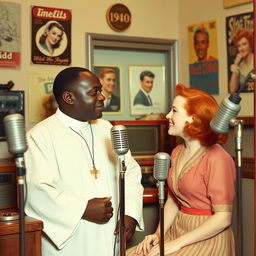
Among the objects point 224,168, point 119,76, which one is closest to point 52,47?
point 119,76

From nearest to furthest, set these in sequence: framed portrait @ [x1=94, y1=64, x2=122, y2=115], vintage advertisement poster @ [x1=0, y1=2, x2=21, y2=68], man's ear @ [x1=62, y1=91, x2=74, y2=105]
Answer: man's ear @ [x1=62, y1=91, x2=74, y2=105], vintage advertisement poster @ [x1=0, y1=2, x2=21, y2=68], framed portrait @ [x1=94, y1=64, x2=122, y2=115]

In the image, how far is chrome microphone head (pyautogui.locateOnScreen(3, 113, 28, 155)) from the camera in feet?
5.32

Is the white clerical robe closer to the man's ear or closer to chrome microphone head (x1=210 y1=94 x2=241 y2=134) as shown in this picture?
the man's ear

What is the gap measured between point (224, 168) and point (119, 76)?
170cm

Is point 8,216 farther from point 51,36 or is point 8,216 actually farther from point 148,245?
point 51,36

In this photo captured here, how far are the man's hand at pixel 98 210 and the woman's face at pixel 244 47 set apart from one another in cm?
168

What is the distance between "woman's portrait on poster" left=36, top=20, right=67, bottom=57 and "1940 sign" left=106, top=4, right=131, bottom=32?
1.32 feet

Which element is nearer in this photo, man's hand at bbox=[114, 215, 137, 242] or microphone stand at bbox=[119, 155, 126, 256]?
microphone stand at bbox=[119, 155, 126, 256]

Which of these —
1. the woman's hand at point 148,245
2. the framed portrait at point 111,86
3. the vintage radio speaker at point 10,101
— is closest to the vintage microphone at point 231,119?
the woman's hand at point 148,245

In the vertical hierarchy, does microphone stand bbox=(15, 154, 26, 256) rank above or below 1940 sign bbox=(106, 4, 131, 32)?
below

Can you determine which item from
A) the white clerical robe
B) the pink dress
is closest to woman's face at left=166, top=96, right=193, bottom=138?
the pink dress

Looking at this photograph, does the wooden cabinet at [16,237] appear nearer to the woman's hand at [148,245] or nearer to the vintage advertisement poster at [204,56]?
the woman's hand at [148,245]

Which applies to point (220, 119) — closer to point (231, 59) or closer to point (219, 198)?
point (219, 198)

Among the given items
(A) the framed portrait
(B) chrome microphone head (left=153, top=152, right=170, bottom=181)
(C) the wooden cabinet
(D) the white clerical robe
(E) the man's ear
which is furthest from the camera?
(A) the framed portrait
